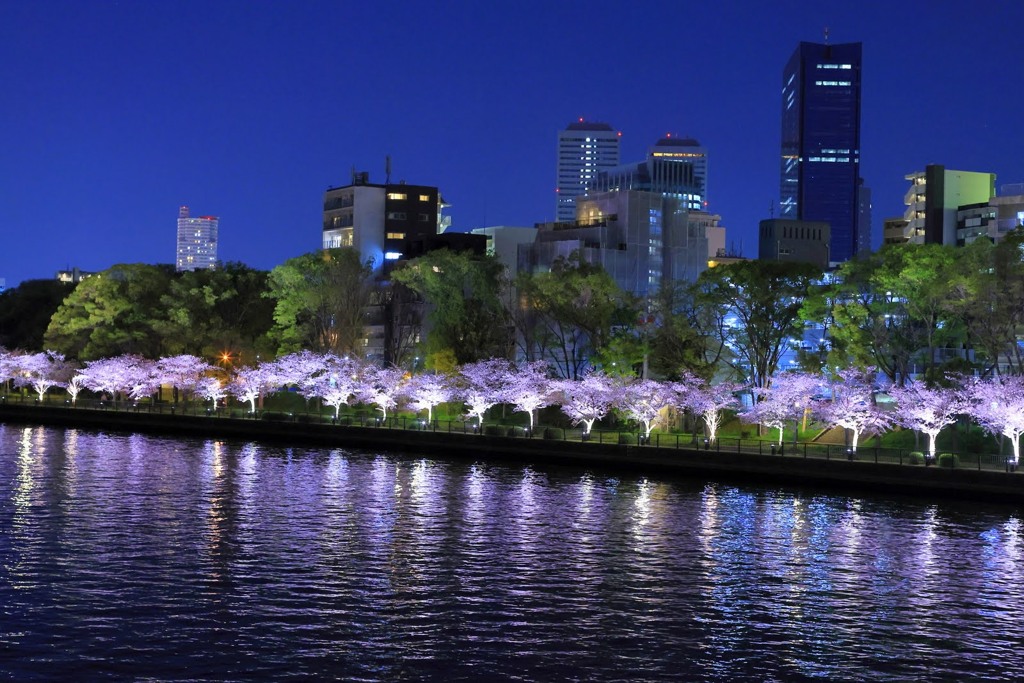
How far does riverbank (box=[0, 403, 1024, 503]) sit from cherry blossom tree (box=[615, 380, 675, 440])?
5.69 m

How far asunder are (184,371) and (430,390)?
30.2 m

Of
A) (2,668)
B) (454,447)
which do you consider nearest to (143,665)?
(2,668)

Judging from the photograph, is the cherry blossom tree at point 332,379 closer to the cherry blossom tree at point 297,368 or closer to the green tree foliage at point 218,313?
the cherry blossom tree at point 297,368

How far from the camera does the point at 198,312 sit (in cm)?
11469

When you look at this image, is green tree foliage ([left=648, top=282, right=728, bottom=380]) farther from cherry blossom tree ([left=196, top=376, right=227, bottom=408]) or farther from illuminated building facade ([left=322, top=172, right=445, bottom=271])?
illuminated building facade ([left=322, top=172, right=445, bottom=271])

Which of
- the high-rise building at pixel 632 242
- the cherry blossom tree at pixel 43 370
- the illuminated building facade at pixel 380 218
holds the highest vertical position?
the illuminated building facade at pixel 380 218

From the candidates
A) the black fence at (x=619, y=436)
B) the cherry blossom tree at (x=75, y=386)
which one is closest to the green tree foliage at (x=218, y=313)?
the black fence at (x=619, y=436)

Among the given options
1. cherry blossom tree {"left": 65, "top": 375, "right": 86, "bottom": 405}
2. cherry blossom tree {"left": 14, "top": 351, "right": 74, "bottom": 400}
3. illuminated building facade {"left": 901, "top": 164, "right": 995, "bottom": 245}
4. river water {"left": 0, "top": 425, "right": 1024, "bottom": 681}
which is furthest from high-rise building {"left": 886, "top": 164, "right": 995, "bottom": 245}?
cherry blossom tree {"left": 14, "top": 351, "right": 74, "bottom": 400}

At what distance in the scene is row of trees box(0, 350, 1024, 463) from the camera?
61500mm

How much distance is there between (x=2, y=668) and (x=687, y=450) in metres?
44.4

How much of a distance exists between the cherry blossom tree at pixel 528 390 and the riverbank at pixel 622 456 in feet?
25.2

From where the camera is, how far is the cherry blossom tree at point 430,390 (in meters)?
87.2

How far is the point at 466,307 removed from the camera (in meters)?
96.4

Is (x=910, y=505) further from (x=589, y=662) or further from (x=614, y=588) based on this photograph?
(x=589, y=662)
